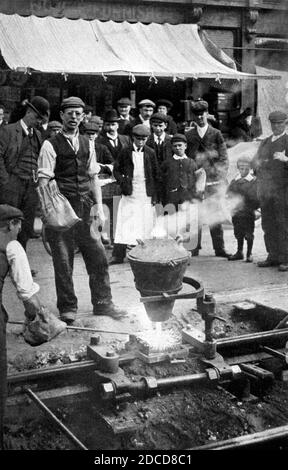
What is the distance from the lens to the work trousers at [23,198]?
805 cm

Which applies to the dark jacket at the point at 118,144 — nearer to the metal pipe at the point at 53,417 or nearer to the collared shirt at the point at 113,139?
the collared shirt at the point at 113,139

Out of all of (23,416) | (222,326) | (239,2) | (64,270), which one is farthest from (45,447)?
(239,2)

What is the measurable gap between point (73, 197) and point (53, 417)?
9.14ft

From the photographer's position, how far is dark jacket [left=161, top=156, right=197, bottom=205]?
30.4ft

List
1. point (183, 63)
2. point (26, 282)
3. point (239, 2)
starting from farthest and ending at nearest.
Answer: point (239, 2) → point (183, 63) → point (26, 282)

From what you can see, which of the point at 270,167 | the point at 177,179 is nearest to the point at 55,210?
the point at 177,179

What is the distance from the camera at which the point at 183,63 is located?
536 inches

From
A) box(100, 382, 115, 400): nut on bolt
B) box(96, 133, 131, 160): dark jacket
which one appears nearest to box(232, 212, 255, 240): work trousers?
box(96, 133, 131, 160): dark jacket

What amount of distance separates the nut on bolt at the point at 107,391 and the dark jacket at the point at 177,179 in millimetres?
4655

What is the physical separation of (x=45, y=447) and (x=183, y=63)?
10608mm

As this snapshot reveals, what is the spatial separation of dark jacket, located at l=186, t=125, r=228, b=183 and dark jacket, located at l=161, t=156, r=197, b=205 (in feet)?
1.49

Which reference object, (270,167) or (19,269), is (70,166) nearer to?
(19,269)

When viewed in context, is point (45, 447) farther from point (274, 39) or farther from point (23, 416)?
point (274, 39)

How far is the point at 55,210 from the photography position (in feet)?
21.9
